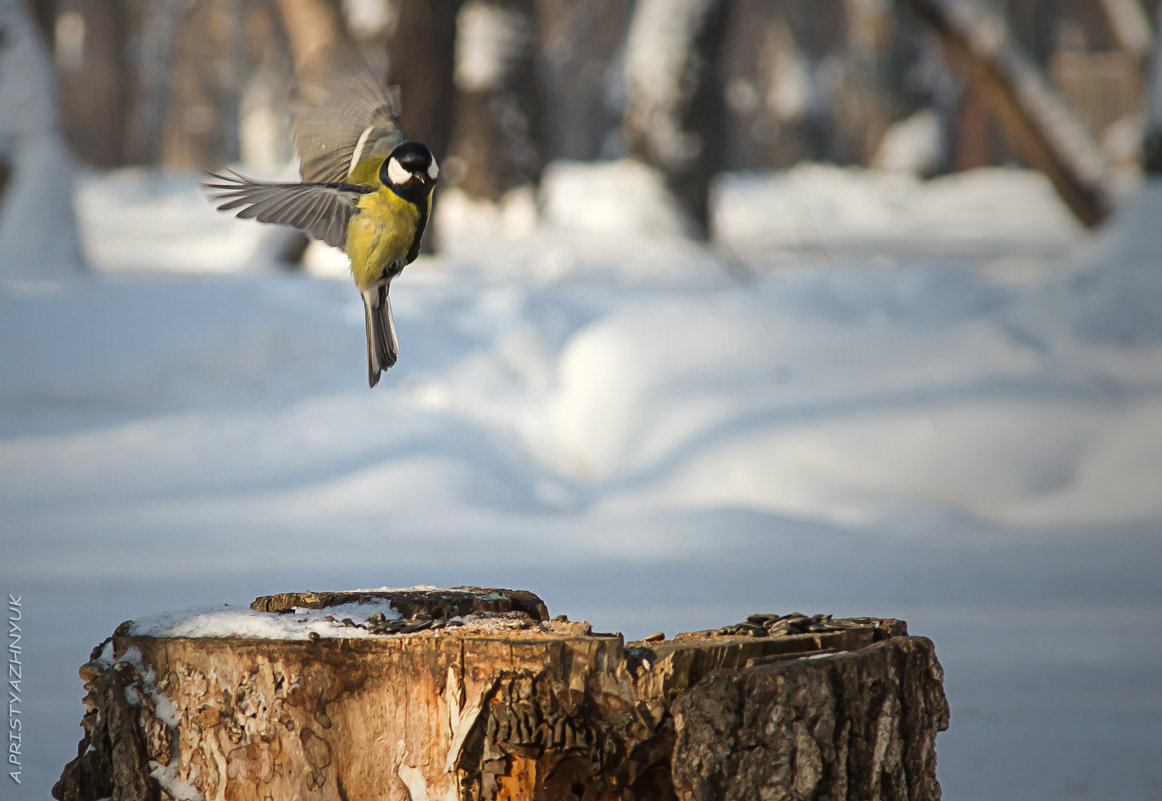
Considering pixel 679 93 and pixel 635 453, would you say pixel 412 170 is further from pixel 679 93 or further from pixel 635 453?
pixel 679 93

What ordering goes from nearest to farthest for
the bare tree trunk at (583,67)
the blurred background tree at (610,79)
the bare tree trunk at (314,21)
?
the bare tree trunk at (314,21) < the blurred background tree at (610,79) < the bare tree trunk at (583,67)

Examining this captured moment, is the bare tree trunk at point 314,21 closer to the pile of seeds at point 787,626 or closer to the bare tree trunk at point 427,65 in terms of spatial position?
the bare tree trunk at point 427,65

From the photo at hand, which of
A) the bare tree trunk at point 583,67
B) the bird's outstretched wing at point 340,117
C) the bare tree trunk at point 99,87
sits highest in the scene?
the bare tree trunk at point 583,67

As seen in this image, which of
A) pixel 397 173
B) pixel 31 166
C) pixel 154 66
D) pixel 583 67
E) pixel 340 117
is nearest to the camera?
pixel 397 173

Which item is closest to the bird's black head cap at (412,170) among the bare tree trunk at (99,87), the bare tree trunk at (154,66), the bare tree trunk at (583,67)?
the bare tree trunk at (99,87)

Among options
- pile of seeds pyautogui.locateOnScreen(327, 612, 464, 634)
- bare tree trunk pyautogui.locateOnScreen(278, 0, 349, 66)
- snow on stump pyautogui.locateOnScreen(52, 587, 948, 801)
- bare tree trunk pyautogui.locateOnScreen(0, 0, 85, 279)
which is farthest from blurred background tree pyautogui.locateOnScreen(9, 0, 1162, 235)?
snow on stump pyautogui.locateOnScreen(52, 587, 948, 801)

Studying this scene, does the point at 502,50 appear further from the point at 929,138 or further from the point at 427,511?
the point at 929,138

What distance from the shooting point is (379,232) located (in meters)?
2.43

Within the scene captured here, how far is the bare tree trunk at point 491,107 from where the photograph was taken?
11273mm

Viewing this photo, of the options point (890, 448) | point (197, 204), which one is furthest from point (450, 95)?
point (197, 204)

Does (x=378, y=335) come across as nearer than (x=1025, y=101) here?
Yes

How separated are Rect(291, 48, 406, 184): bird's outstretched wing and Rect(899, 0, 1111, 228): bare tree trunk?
869cm

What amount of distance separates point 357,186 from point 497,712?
3.02 ft

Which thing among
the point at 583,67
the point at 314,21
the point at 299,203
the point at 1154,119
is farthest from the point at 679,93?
the point at 583,67
